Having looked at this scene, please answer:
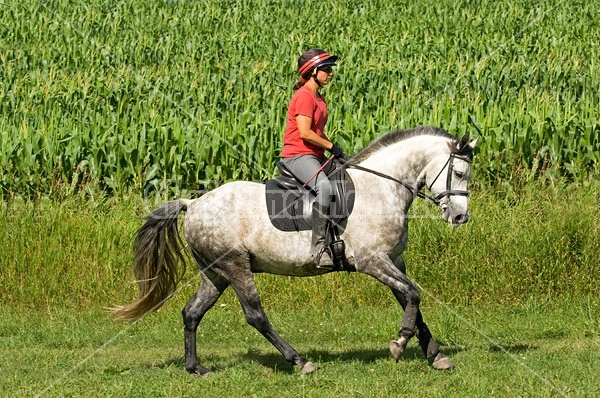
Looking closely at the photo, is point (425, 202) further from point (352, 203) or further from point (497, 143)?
point (352, 203)

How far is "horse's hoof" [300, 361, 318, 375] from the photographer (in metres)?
9.77

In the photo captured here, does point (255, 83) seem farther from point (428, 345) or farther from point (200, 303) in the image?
point (428, 345)

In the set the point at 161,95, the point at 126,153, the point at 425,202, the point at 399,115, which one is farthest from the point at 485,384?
the point at 161,95

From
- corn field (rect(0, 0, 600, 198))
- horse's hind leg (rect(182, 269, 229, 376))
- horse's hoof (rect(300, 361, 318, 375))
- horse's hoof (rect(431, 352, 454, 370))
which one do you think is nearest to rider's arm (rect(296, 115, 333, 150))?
horse's hind leg (rect(182, 269, 229, 376))

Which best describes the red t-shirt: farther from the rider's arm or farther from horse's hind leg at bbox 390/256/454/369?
horse's hind leg at bbox 390/256/454/369

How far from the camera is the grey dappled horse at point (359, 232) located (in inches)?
385

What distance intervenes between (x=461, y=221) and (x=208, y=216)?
248 cm

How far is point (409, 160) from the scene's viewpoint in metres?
10.1

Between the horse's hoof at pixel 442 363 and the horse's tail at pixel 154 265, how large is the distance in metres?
2.77

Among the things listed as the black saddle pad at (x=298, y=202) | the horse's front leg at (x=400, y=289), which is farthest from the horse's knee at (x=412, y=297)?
the black saddle pad at (x=298, y=202)

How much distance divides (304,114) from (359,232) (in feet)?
4.11

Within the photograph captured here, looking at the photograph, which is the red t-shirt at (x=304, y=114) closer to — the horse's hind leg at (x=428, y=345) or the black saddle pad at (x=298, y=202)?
the black saddle pad at (x=298, y=202)

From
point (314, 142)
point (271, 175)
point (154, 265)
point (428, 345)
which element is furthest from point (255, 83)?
point (428, 345)

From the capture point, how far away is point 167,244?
10.6 meters
